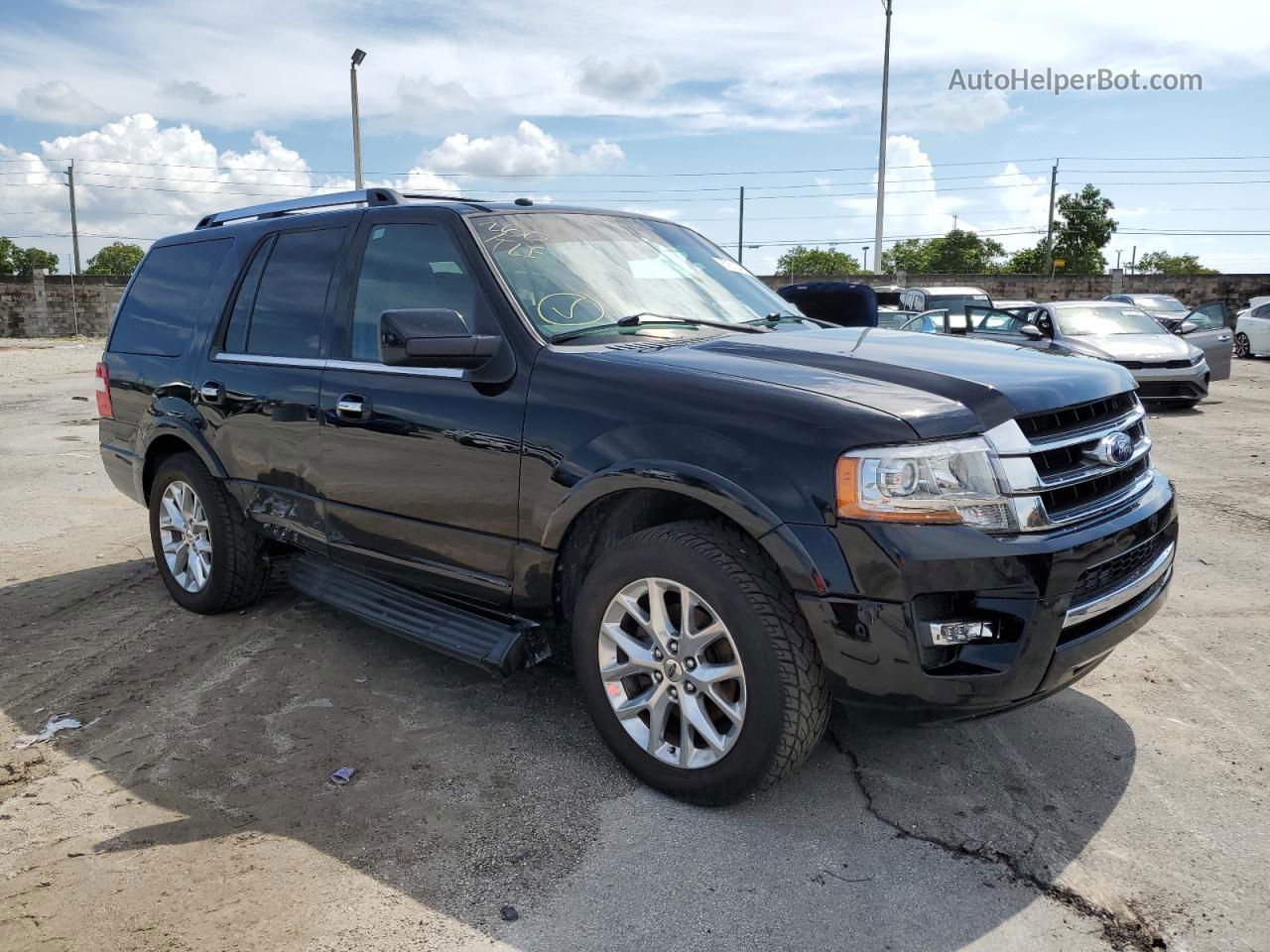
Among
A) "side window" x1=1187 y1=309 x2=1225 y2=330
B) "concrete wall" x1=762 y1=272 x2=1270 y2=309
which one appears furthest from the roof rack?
"concrete wall" x1=762 y1=272 x2=1270 y2=309

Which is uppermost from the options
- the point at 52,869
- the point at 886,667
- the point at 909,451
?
the point at 909,451

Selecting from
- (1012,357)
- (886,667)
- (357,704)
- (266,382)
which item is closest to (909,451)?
(886,667)

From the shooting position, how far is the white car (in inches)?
975

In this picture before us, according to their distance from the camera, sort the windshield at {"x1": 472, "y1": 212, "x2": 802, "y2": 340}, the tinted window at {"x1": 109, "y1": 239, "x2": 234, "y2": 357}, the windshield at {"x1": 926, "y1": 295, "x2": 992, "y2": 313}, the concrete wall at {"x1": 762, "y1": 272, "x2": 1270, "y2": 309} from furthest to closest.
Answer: the concrete wall at {"x1": 762, "y1": 272, "x2": 1270, "y2": 309} → the windshield at {"x1": 926, "y1": 295, "x2": 992, "y2": 313} → the tinted window at {"x1": 109, "y1": 239, "x2": 234, "y2": 357} → the windshield at {"x1": 472, "y1": 212, "x2": 802, "y2": 340}

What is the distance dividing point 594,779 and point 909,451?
58.9 inches

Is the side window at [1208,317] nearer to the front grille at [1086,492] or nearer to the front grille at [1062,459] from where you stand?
the front grille at [1086,492]

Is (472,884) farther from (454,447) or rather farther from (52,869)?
(454,447)

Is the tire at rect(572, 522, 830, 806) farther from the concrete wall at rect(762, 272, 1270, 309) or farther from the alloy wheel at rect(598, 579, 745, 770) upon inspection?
the concrete wall at rect(762, 272, 1270, 309)

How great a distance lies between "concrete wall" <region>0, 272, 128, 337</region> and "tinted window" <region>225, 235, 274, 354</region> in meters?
46.6

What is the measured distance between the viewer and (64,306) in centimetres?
4597

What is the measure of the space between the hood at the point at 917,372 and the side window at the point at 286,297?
1.58 m

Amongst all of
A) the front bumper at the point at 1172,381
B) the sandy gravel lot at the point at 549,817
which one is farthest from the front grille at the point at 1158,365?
the sandy gravel lot at the point at 549,817

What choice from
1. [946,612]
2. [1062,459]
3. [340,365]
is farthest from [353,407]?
[1062,459]

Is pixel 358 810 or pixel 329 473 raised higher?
pixel 329 473
